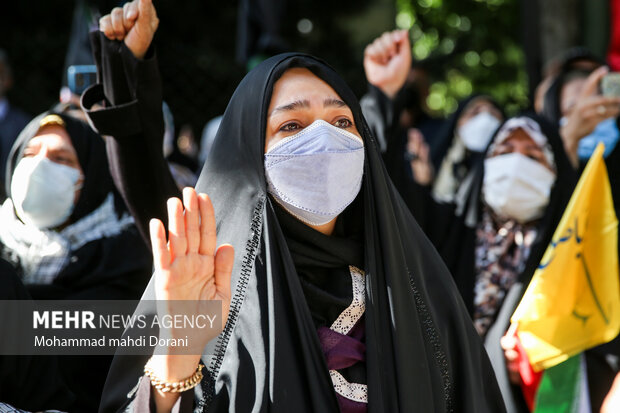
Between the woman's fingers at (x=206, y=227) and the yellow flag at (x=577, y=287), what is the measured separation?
5.13 ft

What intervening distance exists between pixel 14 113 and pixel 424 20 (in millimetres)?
6353

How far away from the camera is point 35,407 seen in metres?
2.25

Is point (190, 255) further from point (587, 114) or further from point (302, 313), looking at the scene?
point (587, 114)

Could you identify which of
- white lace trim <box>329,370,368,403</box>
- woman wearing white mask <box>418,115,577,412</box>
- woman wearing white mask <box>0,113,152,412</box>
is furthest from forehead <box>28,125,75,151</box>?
woman wearing white mask <box>418,115,577,412</box>

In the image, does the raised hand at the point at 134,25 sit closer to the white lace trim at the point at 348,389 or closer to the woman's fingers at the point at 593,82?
the white lace trim at the point at 348,389

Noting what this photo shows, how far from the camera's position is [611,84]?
3.78 m

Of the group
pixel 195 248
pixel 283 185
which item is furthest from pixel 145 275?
pixel 195 248

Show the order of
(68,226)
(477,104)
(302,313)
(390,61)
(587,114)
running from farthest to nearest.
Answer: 1. (477,104)
2. (587,114)
3. (390,61)
4. (68,226)
5. (302,313)

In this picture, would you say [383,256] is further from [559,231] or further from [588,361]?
[588,361]

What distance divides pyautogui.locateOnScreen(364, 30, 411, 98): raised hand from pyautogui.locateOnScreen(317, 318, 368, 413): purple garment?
144cm

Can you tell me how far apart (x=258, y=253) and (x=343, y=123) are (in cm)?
48

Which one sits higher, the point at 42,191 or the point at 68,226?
the point at 42,191

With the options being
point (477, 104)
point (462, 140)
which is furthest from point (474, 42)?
point (462, 140)

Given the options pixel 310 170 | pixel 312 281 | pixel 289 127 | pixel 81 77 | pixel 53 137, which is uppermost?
pixel 81 77
